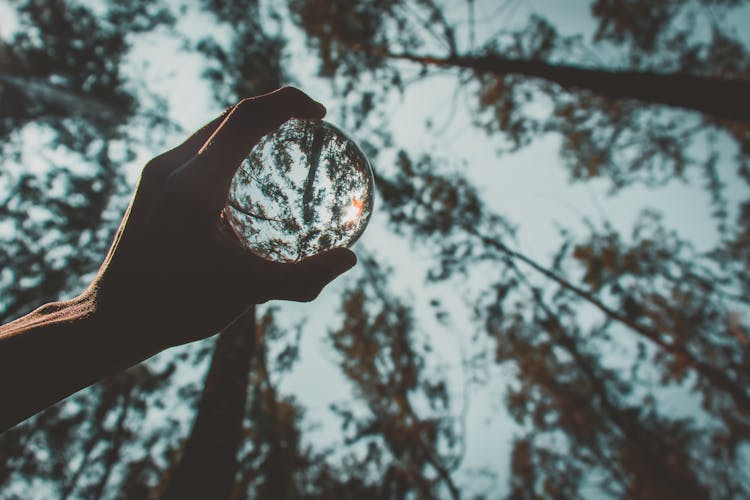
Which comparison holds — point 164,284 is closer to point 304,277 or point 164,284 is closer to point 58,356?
point 58,356

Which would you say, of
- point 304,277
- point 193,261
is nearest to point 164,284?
point 193,261

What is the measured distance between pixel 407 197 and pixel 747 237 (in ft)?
52.9

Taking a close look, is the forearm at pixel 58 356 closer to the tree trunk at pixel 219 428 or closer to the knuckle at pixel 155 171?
the knuckle at pixel 155 171

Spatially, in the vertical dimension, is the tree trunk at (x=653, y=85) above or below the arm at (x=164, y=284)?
above

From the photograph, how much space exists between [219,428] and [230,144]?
433 centimetres

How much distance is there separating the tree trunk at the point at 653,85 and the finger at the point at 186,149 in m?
4.52

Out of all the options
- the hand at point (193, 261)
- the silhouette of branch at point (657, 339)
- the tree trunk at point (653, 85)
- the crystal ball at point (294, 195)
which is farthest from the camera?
the silhouette of branch at point (657, 339)

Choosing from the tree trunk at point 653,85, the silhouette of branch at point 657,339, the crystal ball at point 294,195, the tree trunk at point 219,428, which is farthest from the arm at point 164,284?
the silhouette of branch at point 657,339

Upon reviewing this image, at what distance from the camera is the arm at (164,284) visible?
3.39 ft

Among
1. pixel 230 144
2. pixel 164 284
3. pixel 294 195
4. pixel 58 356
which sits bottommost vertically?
pixel 58 356

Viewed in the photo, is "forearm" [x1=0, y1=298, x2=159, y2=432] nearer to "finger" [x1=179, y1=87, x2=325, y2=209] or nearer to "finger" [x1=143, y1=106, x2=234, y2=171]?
"finger" [x1=179, y1=87, x2=325, y2=209]

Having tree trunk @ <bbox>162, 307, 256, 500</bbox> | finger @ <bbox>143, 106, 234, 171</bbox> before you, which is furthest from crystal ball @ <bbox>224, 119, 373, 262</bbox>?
tree trunk @ <bbox>162, 307, 256, 500</bbox>

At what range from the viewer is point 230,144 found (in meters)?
1.40

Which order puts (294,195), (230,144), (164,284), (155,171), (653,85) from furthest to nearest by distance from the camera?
1. (653,85)
2. (294,195)
3. (155,171)
4. (230,144)
5. (164,284)
